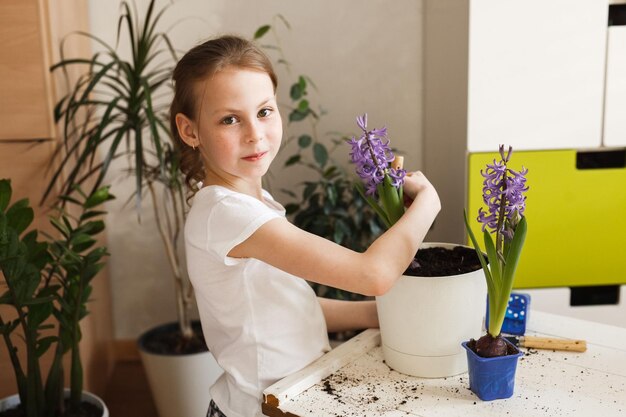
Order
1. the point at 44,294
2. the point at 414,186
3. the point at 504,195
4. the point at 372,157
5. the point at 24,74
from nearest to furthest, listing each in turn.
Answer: the point at 504,195 → the point at 372,157 → the point at 414,186 → the point at 44,294 → the point at 24,74

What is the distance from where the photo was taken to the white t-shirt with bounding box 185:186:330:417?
1.12 meters

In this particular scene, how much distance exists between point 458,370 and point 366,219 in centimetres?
122

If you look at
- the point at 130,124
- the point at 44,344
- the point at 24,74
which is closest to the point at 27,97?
the point at 24,74

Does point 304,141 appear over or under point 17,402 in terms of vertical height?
over

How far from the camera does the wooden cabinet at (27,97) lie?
1942 millimetres

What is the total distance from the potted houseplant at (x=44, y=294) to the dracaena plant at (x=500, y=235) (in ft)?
3.48

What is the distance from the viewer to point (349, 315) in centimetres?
133

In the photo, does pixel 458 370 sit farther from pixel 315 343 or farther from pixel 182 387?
pixel 182 387

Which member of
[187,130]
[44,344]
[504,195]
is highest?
[187,130]

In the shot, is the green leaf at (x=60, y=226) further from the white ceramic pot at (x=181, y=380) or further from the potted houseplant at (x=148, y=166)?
the white ceramic pot at (x=181, y=380)

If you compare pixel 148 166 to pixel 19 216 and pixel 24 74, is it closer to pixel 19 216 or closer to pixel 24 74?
pixel 24 74

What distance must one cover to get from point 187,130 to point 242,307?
0.34m

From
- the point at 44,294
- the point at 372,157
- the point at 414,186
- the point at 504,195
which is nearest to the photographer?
the point at 504,195

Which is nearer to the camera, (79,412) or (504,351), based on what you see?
(504,351)
